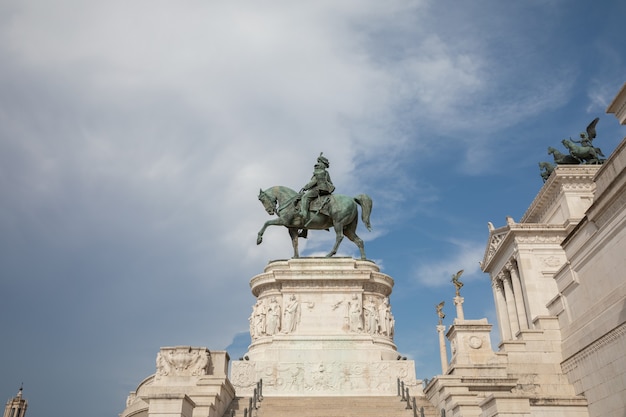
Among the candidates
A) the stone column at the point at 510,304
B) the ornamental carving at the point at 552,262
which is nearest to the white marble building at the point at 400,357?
the ornamental carving at the point at 552,262

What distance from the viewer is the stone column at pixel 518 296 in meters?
47.7

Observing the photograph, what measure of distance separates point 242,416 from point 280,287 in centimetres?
883

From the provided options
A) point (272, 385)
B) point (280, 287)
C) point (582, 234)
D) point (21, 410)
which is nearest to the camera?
point (582, 234)

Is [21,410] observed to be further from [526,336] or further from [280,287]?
[526,336]

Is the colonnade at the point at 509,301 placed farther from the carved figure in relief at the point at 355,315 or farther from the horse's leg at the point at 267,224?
the horse's leg at the point at 267,224

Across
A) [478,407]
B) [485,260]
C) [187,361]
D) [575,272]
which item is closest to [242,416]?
[187,361]

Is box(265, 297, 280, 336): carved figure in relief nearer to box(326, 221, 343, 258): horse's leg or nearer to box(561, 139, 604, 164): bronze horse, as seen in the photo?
box(326, 221, 343, 258): horse's leg

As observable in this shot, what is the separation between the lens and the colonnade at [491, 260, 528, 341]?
159 feet

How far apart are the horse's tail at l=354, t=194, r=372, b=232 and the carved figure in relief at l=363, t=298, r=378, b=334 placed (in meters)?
4.93

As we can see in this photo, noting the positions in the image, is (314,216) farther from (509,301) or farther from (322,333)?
(509,301)

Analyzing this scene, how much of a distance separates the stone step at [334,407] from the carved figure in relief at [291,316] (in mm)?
4809

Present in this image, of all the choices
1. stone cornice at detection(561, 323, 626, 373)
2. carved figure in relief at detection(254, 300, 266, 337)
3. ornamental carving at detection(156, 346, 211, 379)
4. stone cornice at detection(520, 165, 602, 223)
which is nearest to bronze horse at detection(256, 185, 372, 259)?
carved figure in relief at detection(254, 300, 266, 337)

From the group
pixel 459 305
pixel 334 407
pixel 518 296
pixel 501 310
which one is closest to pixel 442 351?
pixel 459 305

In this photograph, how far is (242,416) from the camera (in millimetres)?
19016
